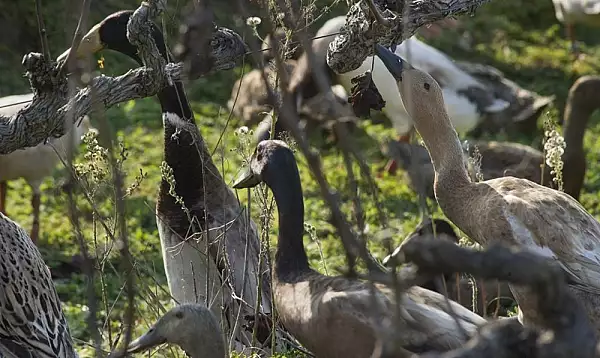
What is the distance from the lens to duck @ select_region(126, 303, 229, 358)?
387cm

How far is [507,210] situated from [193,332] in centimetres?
133

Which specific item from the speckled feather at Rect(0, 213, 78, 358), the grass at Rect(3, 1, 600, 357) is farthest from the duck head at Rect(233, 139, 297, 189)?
the speckled feather at Rect(0, 213, 78, 358)

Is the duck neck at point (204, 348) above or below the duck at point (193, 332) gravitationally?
below

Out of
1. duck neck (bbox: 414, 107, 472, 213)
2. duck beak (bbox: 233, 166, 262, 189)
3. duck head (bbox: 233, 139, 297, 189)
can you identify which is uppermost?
duck head (bbox: 233, 139, 297, 189)

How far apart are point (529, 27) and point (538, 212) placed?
830cm

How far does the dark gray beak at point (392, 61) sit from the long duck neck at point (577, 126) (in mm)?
3236

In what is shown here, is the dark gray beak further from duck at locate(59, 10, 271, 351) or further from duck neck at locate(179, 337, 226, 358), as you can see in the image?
duck neck at locate(179, 337, 226, 358)

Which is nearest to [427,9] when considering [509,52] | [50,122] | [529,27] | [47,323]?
[50,122]

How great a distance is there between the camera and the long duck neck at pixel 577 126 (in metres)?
7.70

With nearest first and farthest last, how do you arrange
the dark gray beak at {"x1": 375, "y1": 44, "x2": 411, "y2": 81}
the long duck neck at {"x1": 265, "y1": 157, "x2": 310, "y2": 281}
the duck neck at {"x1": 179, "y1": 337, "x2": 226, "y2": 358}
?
the duck neck at {"x1": 179, "y1": 337, "x2": 226, "y2": 358}, the long duck neck at {"x1": 265, "y1": 157, "x2": 310, "y2": 281}, the dark gray beak at {"x1": 375, "y1": 44, "x2": 411, "y2": 81}

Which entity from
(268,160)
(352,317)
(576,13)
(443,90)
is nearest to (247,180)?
(268,160)

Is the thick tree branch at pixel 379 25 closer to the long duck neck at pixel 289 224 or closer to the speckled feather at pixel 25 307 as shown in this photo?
the long duck neck at pixel 289 224

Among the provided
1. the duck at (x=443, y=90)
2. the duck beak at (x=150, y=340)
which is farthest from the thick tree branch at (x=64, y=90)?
the duck at (x=443, y=90)

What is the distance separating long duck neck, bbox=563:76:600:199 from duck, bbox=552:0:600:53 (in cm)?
256
